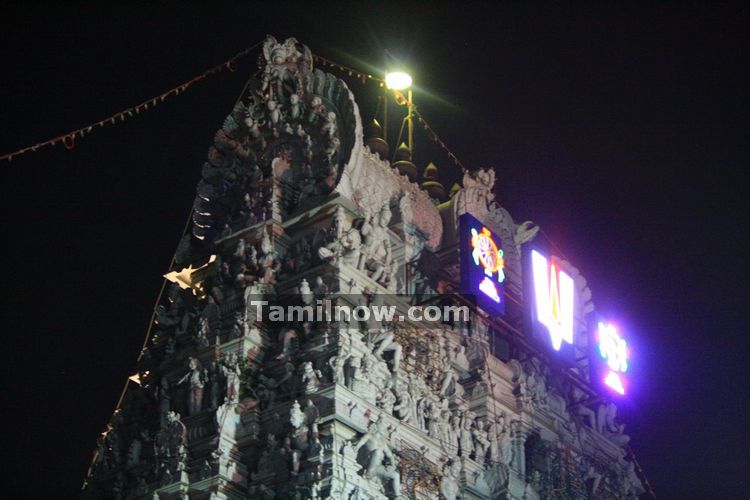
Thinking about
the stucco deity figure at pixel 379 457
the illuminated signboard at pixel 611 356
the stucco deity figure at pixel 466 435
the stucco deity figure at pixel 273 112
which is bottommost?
the stucco deity figure at pixel 379 457

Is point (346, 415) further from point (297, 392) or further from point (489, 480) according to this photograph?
point (489, 480)

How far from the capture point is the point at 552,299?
1078 inches

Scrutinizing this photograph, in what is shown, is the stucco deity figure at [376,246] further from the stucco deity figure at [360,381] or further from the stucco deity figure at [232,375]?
the stucco deity figure at [232,375]

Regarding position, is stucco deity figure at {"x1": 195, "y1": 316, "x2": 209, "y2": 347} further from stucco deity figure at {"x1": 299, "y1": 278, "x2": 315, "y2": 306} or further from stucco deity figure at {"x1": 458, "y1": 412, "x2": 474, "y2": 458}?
stucco deity figure at {"x1": 458, "y1": 412, "x2": 474, "y2": 458}

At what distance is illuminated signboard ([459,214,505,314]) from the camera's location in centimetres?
2425

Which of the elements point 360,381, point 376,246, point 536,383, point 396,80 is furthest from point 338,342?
point 396,80

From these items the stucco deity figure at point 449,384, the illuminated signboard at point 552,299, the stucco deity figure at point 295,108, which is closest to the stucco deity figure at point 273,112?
the stucco deity figure at point 295,108

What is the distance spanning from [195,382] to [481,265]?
6.22 meters

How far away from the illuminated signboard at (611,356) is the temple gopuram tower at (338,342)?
0.79 m

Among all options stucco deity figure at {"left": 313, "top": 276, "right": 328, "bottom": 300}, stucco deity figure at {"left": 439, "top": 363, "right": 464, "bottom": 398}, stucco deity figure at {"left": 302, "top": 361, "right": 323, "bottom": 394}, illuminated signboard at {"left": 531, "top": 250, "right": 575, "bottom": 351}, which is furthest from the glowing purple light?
stucco deity figure at {"left": 302, "top": 361, "right": 323, "bottom": 394}

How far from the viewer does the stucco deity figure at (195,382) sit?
21.4 metres

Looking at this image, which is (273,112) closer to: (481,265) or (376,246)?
(376,246)

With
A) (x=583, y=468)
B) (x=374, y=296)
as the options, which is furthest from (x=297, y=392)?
(x=583, y=468)

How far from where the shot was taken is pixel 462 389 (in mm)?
24266
